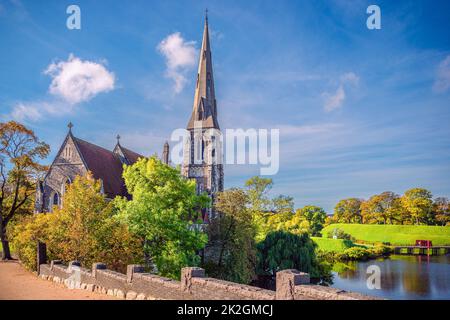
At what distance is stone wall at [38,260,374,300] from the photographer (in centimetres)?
854

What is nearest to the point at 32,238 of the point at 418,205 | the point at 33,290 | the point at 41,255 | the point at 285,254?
the point at 41,255

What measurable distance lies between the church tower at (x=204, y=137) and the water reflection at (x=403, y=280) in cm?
1983

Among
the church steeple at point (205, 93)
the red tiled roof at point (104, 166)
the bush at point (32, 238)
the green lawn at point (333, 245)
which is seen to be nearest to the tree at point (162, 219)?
the bush at point (32, 238)

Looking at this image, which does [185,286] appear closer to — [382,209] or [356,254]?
[356,254]

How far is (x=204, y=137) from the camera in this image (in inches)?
1957

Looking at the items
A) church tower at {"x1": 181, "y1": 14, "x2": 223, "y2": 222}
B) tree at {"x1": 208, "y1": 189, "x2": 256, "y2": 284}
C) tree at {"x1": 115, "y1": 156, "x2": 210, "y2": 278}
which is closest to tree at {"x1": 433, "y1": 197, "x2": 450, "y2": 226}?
church tower at {"x1": 181, "y1": 14, "x2": 223, "y2": 222}

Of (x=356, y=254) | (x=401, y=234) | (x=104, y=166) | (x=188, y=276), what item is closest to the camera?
(x=188, y=276)

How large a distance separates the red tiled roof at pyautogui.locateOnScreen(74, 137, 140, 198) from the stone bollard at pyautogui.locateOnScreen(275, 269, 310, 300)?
28296 millimetres

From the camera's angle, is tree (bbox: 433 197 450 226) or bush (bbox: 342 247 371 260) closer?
bush (bbox: 342 247 371 260)

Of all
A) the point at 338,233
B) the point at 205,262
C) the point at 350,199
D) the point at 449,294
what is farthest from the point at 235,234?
the point at 350,199

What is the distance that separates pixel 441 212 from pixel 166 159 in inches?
2901

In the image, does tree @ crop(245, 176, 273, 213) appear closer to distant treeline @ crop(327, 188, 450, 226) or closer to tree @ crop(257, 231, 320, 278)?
tree @ crop(257, 231, 320, 278)
